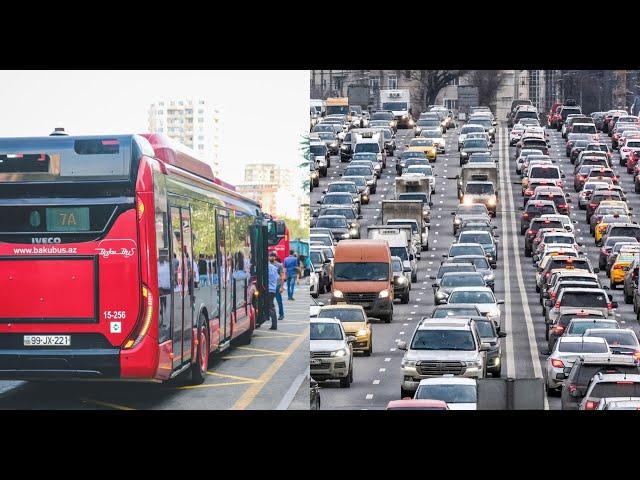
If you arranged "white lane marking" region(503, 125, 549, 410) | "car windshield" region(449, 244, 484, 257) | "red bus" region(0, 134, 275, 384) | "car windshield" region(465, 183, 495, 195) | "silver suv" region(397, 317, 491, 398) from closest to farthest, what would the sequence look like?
1. "red bus" region(0, 134, 275, 384)
2. "silver suv" region(397, 317, 491, 398)
3. "white lane marking" region(503, 125, 549, 410)
4. "car windshield" region(449, 244, 484, 257)
5. "car windshield" region(465, 183, 495, 195)

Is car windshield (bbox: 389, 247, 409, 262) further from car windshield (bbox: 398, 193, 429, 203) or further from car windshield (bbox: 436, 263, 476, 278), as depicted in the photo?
car windshield (bbox: 398, 193, 429, 203)

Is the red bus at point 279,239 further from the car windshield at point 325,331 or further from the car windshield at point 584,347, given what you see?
the car windshield at point 584,347

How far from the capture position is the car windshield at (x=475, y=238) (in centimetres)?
4744

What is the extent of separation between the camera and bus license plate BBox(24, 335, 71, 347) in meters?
16.5

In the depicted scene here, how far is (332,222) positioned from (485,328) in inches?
882

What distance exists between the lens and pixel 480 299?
34.4m

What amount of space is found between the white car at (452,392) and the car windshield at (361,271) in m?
14.9

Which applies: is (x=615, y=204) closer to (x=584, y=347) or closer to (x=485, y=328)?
(x=485, y=328)

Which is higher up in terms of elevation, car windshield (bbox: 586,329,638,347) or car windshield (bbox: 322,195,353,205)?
car windshield (bbox: 322,195,353,205)

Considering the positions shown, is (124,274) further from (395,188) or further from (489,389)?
(395,188)

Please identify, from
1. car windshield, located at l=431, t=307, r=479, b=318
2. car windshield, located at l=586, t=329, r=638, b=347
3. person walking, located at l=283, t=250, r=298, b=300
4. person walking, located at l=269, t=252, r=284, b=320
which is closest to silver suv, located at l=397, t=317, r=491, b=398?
car windshield, located at l=586, t=329, r=638, b=347

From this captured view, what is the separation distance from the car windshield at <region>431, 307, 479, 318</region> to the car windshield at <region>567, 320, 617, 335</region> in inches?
93.4

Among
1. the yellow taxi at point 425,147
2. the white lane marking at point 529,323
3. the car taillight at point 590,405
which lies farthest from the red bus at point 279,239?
the yellow taxi at point 425,147
